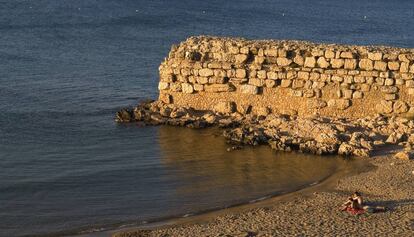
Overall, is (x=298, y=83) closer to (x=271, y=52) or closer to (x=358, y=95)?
(x=271, y=52)

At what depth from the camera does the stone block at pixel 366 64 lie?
28750 mm

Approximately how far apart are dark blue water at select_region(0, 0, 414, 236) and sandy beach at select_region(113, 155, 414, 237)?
1035 millimetres

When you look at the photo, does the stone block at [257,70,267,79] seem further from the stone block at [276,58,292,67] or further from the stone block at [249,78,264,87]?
the stone block at [276,58,292,67]

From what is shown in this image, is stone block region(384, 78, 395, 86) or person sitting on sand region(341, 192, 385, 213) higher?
stone block region(384, 78, 395, 86)

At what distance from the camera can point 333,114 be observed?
29.3 meters

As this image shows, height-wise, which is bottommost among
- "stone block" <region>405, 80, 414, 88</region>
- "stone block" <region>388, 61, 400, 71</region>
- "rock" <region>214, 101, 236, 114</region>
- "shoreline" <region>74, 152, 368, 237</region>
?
"shoreline" <region>74, 152, 368, 237</region>

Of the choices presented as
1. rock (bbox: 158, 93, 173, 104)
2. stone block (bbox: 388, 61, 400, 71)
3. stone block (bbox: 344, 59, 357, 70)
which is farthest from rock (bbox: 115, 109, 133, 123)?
stone block (bbox: 388, 61, 400, 71)

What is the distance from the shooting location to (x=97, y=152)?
26344mm

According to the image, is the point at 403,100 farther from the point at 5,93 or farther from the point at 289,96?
the point at 5,93

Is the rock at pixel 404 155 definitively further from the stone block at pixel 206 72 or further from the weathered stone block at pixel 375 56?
the stone block at pixel 206 72

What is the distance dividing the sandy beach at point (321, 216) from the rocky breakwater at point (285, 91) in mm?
4389

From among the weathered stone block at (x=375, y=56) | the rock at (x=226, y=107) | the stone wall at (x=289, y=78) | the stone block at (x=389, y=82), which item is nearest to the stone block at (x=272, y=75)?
the stone wall at (x=289, y=78)

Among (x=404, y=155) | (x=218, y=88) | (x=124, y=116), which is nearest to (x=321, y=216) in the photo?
(x=404, y=155)

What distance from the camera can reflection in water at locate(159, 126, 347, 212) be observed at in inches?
875
